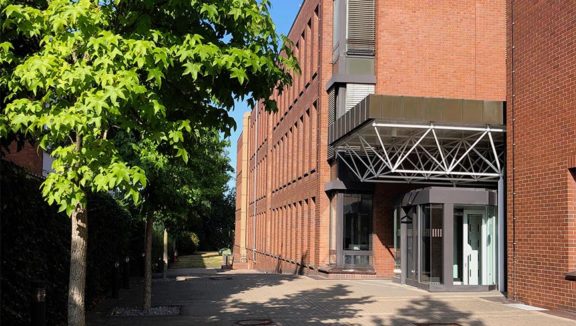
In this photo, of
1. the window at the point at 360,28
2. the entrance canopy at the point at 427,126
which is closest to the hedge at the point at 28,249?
the entrance canopy at the point at 427,126

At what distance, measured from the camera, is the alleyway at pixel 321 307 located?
1121cm

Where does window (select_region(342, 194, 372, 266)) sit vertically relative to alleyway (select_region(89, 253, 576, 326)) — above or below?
above

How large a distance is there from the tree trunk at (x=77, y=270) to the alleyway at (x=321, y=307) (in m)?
4.79

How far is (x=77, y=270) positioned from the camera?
6238mm

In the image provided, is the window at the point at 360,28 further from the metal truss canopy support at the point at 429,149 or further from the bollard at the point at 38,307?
the bollard at the point at 38,307

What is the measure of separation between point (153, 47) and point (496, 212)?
13.7m

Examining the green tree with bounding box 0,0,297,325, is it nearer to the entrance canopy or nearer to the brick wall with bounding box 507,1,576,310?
the brick wall with bounding box 507,1,576,310

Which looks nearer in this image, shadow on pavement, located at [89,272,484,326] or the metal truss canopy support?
shadow on pavement, located at [89,272,484,326]

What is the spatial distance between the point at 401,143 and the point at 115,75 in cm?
1607

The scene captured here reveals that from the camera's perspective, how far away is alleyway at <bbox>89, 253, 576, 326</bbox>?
36.8 ft

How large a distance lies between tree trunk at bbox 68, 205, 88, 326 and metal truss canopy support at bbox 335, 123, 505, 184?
11.1 meters

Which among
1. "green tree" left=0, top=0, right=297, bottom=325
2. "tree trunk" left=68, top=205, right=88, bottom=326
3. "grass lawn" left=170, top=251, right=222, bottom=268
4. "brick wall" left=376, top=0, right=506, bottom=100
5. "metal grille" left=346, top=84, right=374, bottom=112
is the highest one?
"brick wall" left=376, top=0, right=506, bottom=100

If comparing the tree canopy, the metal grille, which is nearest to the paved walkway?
the tree canopy

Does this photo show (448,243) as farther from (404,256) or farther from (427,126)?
(427,126)
